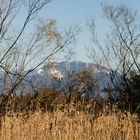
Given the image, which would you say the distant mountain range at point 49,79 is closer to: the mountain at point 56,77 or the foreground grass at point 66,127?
the mountain at point 56,77

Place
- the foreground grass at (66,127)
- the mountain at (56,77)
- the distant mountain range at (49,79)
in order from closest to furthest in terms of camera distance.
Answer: the foreground grass at (66,127)
the distant mountain range at (49,79)
the mountain at (56,77)

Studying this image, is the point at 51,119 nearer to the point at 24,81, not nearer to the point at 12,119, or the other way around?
the point at 12,119

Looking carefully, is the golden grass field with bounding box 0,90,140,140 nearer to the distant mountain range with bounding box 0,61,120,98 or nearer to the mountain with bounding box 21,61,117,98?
the mountain with bounding box 21,61,117,98

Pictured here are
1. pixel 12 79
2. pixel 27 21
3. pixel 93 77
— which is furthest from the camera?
pixel 93 77

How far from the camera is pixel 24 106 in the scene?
9.73 metres

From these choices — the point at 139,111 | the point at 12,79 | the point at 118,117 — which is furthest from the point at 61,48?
the point at 118,117

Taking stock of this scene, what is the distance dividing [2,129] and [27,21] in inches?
414

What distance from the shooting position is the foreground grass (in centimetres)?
835

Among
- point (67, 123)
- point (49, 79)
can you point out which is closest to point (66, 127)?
point (67, 123)

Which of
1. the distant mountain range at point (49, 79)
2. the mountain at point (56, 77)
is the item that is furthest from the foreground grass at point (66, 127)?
the distant mountain range at point (49, 79)

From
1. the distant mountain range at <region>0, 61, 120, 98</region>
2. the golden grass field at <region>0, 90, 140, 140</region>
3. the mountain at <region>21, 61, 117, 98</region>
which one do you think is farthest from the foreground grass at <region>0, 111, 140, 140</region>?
the distant mountain range at <region>0, 61, 120, 98</region>

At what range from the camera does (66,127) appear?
8.55 m

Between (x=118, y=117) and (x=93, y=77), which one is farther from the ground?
(x=93, y=77)

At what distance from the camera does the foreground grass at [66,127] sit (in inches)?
329
